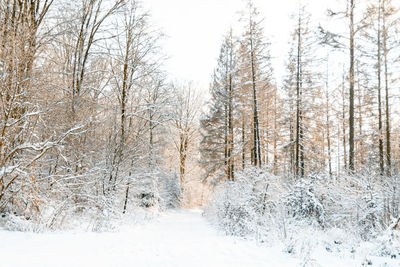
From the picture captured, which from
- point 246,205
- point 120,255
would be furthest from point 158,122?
point 120,255

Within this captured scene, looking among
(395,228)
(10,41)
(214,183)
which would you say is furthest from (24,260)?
(214,183)

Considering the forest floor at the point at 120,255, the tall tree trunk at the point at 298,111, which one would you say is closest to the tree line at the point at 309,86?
the tall tree trunk at the point at 298,111

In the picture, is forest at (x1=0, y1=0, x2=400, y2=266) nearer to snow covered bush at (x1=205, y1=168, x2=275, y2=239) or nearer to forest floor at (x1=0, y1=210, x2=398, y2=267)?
snow covered bush at (x1=205, y1=168, x2=275, y2=239)

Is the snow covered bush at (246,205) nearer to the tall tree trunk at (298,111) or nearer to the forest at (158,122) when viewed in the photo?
the forest at (158,122)

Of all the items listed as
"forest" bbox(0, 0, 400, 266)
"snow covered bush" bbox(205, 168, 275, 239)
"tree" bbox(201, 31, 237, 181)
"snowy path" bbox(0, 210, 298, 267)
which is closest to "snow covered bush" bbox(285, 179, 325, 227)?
"forest" bbox(0, 0, 400, 266)

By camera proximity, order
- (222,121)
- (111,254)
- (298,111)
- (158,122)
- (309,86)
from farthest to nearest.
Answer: (222,121) < (309,86) < (298,111) < (158,122) < (111,254)

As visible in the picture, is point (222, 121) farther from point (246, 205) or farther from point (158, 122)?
point (246, 205)

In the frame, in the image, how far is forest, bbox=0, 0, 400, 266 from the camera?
18.6ft

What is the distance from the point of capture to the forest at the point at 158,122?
567 centimetres

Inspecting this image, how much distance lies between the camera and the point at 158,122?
33.2 feet

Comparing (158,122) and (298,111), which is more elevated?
(298,111)

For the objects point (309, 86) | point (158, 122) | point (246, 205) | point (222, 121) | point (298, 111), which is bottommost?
point (246, 205)

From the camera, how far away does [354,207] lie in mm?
8070

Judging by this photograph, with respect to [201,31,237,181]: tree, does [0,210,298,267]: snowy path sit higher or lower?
lower
